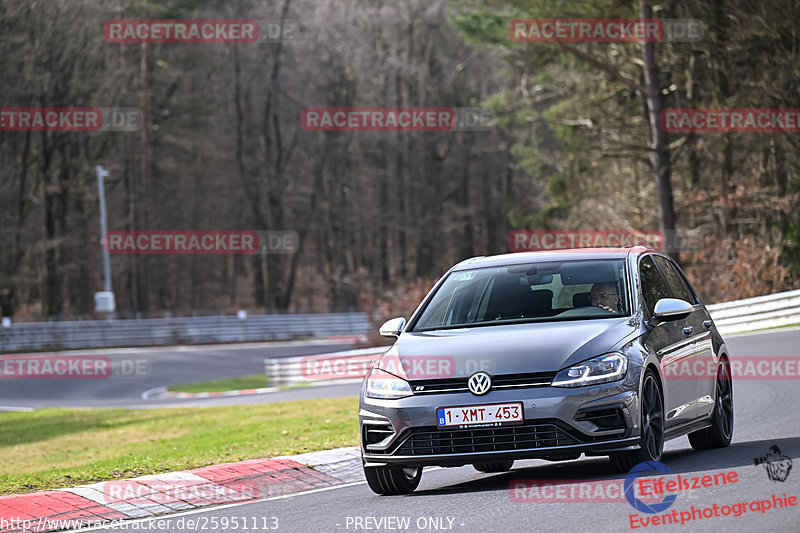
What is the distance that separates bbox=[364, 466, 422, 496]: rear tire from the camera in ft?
29.2

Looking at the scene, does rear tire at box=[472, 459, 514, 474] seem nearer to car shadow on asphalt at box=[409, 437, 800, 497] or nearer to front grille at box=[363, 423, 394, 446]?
car shadow on asphalt at box=[409, 437, 800, 497]

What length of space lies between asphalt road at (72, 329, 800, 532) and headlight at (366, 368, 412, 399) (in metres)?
0.74

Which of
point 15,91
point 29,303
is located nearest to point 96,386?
point 15,91

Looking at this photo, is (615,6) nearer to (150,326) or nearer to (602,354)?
(150,326)

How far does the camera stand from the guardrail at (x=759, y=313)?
89.0 ft

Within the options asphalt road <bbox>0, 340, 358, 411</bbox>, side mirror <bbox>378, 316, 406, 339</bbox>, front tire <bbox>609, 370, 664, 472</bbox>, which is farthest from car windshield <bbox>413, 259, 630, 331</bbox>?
asphalt road <bbox>0, 340, 358, 411</bbox>

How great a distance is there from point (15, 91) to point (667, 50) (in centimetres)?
3103

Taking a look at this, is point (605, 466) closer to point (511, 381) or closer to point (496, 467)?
point (496, 467)

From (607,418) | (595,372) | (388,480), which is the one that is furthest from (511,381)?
(388,480)

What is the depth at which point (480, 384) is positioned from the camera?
8.33m

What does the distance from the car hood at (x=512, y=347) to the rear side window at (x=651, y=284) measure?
754 mm

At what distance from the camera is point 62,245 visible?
207 ft

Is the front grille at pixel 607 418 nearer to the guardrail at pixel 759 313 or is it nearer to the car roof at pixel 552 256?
the car roof at pixel 552 256

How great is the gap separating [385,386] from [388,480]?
2.45 feet
